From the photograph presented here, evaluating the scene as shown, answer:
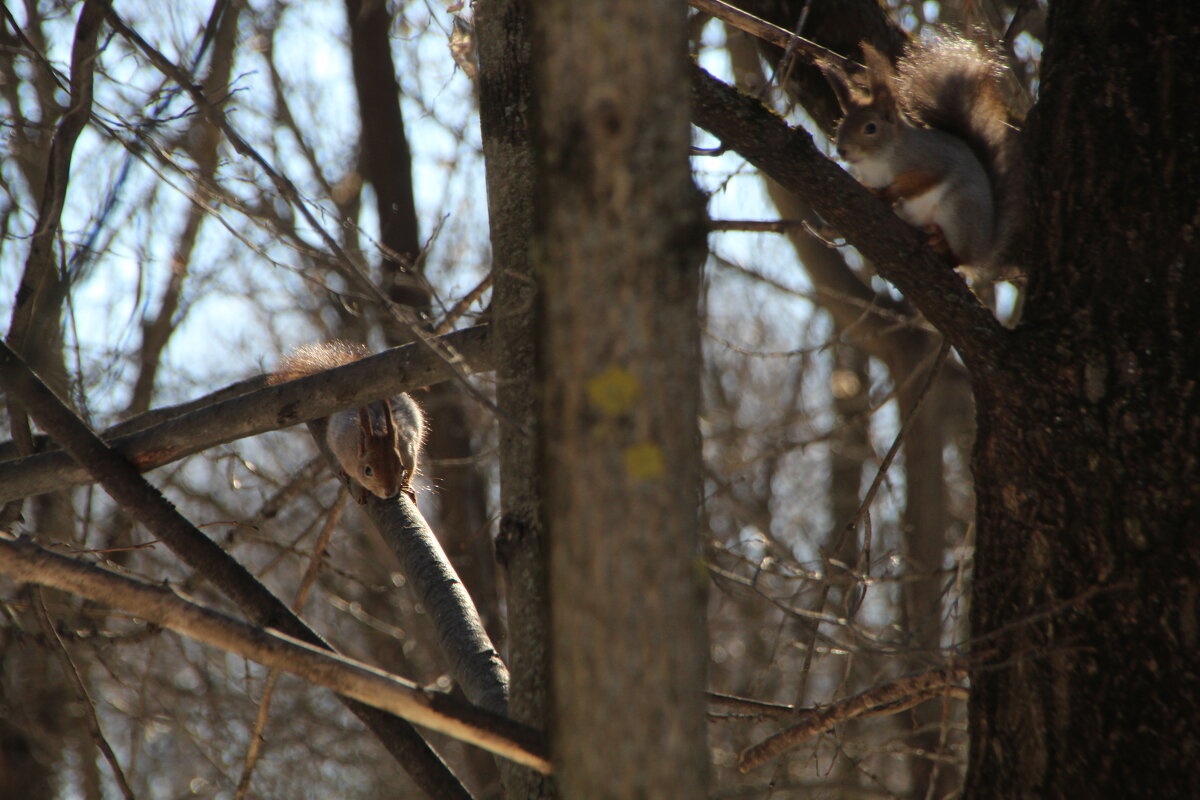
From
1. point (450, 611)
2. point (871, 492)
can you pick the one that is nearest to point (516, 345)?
point (450, 611)

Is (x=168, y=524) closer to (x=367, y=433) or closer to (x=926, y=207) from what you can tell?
(x=367, y=433)

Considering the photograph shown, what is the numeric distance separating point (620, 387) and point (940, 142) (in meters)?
2.20

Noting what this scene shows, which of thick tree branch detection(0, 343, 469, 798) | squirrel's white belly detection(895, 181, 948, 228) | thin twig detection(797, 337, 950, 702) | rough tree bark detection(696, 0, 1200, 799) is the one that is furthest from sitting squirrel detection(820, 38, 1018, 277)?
thick tree branch detection(0, 343, 469, 798)

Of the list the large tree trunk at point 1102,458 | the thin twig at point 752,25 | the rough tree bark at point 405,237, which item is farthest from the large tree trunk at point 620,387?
the rough tree bark at point 405,237

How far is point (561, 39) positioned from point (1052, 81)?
1423 mm

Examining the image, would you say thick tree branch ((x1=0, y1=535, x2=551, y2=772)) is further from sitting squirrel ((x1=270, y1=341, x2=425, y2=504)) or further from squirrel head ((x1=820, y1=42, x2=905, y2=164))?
squirrel head ((x1=820, y1=42, x2=905, y2=164))

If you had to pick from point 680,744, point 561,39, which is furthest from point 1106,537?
point 561,39

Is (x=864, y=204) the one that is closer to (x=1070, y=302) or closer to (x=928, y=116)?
(x=1070, y=302)

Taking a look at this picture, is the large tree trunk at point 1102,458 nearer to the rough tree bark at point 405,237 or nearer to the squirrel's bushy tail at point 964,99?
the squirrel's bushy tail at point 964,99

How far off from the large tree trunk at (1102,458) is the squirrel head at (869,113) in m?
0.93

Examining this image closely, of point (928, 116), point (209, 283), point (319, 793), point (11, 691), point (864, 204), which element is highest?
point (209, 283)

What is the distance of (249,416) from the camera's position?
210 centimetres

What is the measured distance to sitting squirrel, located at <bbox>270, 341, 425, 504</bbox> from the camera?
11.0 feet

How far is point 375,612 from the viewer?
7.64 meters
